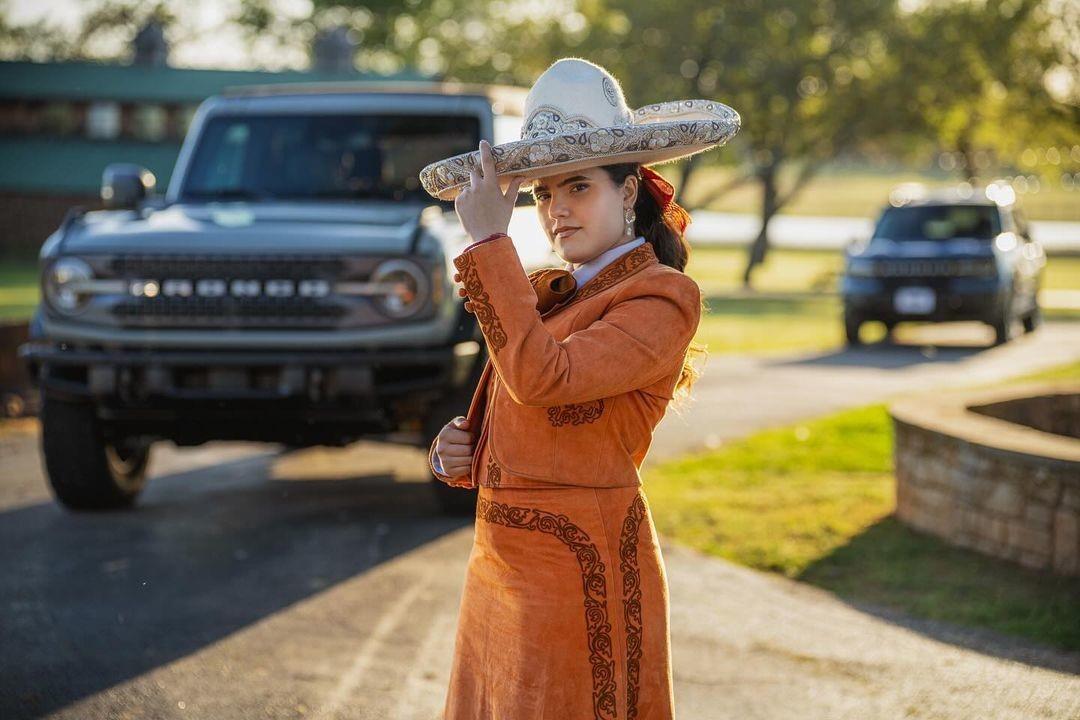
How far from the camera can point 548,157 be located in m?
2.79

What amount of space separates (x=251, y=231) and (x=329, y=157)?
139 centimetres

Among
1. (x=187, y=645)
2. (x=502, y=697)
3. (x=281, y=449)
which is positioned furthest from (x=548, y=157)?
(x=281, y=449)

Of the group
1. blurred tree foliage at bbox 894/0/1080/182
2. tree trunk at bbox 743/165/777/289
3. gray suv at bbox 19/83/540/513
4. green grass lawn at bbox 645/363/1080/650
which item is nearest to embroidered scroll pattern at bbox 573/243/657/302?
green grass lawn at bbox 645/363/1080/650

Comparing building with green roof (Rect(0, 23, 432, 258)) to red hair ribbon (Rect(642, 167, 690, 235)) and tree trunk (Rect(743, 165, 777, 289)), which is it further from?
red hair ribbon (Rect(642, 167, 690, 235))

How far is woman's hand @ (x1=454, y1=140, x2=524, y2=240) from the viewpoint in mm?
2766

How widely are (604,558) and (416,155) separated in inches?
232

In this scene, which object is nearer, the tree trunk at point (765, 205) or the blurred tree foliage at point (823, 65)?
the blurred tree foliage at point (823, 65)

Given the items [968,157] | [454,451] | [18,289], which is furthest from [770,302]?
[454,451]

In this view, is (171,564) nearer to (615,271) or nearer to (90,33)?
(615,271)

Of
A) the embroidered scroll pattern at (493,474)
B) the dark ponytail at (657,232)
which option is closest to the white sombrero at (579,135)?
the dark ponytail at (657,232)

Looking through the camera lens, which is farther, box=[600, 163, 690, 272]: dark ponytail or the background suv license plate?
the background suv license plate

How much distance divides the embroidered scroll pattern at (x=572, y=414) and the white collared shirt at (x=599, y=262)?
285 mm

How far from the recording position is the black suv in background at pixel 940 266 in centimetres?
1870

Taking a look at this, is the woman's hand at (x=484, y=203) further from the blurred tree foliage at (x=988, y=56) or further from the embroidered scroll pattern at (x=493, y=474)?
Answer: the blurred tree foliage at (x=988, y=56)
